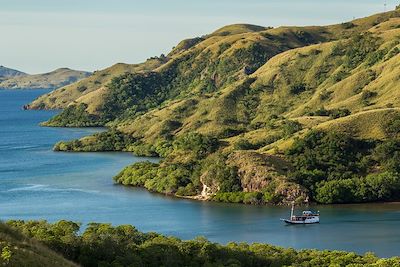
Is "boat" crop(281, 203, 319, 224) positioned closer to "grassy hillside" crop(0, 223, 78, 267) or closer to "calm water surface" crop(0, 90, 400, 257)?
"calm water surface" crop(0, 90, 400, 257)

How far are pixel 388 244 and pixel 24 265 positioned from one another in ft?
245

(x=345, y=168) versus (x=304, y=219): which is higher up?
(x=345, y=168)

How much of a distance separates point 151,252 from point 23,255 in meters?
30.6

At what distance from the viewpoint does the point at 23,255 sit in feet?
175

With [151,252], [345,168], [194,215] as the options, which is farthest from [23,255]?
[345,168]

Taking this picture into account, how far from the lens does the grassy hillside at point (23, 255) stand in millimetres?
51500

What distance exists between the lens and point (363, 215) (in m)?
139

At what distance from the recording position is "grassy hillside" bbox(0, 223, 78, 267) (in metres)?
51.5

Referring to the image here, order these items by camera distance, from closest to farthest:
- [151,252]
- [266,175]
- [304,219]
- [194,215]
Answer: [151,252] → [304,219] → [194,215] → [266,175]

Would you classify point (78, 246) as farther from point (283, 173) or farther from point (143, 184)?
point (143, 184)

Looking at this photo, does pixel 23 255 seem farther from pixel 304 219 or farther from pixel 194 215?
pixel 194 215

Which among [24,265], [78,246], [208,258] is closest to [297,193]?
[208,258]

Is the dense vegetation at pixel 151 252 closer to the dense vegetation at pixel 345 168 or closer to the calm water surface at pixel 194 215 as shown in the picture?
the calm water surface at pixel 194 215

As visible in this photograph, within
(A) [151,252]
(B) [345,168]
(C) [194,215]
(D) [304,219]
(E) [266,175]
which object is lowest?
(C) [194,215]
